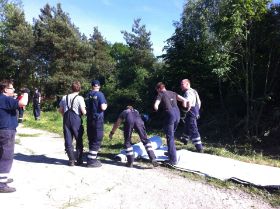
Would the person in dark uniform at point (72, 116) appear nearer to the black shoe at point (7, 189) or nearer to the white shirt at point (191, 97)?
the black shoe at point (7, 189)

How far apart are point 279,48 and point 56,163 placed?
30.8 feet

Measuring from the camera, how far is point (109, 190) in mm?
7434

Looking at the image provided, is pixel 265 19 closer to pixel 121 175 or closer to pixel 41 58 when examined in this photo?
pixel 121 175

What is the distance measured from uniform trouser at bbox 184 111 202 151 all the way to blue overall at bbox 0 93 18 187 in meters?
5.07

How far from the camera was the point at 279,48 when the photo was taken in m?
15.0

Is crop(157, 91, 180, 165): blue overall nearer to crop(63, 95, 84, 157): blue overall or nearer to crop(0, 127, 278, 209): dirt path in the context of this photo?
crop(0, 127, 278, 209): dirt path

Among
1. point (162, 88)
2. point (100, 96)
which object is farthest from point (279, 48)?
point (100, 96)

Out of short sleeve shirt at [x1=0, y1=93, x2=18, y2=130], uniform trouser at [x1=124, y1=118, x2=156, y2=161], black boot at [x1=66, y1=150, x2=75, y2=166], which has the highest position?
short sleeve shirt at [x1=0, y1=93, x2=18, y2=130]

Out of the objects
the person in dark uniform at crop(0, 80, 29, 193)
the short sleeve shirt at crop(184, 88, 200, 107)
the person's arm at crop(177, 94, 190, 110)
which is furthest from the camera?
the short sleeve shirt at crop(184, 88, 200, 107)

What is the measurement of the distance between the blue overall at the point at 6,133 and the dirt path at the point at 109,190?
48 cm

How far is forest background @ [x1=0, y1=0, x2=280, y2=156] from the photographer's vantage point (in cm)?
1516

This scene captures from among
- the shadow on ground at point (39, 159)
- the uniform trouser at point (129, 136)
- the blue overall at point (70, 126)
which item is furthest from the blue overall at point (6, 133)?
the uniform trouser at point (129, 136)

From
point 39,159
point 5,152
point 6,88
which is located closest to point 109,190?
point 5,152

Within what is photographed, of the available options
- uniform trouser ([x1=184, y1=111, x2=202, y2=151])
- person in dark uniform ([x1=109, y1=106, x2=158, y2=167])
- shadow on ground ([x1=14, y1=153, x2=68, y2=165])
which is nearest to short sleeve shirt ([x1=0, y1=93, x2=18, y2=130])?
shadow on ground ([x1=14, y1=153, x2=68, y2=165])
